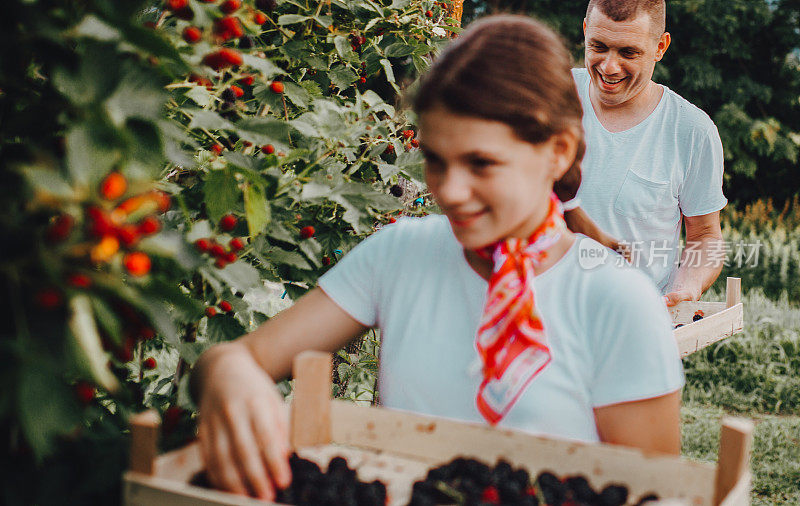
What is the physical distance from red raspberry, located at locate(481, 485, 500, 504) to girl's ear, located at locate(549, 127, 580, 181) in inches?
22.9

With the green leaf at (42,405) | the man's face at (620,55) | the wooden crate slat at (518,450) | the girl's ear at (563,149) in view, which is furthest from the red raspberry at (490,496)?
the man's face at (620,55)

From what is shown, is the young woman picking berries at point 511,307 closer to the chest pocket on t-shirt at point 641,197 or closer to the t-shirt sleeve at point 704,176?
the chest pocket on t-shirt at point 641,197

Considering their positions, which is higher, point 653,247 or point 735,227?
point 653,247

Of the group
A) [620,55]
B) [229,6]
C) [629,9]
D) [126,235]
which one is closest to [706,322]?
[620,55]

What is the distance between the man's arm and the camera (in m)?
2.79

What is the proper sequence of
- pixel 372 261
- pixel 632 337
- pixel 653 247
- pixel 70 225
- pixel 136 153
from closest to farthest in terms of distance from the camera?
pixel 70 225
pixel 136 153
pixel 632 337
pixel 372 261
pixel 653 247

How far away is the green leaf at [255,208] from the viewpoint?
1463mm

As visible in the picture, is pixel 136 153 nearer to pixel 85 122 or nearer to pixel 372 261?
pixel 85 122

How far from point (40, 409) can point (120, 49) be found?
1.50ft

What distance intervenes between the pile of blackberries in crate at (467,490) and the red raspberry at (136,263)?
358 mm

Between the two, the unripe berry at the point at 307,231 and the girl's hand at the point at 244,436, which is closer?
the girl's hand at the point at 244,436

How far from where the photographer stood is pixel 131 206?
0.79m

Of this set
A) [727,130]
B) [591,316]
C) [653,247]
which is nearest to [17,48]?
[591,316]

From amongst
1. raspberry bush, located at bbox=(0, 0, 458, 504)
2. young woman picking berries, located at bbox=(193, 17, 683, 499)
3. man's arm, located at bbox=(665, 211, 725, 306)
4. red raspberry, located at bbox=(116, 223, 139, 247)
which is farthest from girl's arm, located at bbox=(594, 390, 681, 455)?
man's arm, located at bbox=(665, 211, 725, 306)
